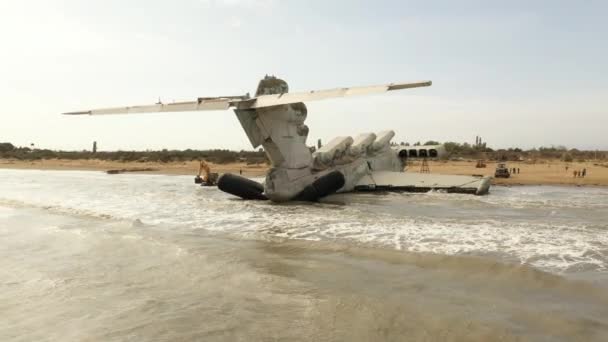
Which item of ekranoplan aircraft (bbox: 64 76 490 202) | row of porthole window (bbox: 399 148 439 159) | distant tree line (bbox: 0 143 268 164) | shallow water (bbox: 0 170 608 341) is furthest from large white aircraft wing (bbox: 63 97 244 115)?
distant tree line (bbox: 0 143 268 164)

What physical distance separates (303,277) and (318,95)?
23.0ft

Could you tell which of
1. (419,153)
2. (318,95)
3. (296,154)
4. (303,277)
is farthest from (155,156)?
(303,277)

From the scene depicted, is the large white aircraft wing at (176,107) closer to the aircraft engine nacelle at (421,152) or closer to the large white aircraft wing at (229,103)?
the large white aircraft wing at (229,103)

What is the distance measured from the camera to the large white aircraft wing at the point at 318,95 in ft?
34.2

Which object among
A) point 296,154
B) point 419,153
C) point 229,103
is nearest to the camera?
point 229,103

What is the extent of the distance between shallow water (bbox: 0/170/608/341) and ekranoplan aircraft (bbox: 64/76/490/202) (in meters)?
3.31

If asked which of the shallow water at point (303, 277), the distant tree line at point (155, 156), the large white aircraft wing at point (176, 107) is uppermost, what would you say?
the large white aircraft wing at point (176, 107)

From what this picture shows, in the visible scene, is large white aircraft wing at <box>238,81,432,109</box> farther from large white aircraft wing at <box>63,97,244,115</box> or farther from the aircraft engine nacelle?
the aircraft engine nacelle

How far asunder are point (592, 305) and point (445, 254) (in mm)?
2388

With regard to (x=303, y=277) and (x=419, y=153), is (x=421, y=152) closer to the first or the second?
(x=419, y=153)

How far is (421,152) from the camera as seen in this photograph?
21.2 metres

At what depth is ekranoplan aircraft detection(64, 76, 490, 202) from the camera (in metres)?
13.5

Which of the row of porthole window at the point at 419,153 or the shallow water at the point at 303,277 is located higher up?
the row of porthole window at the point at 419,153

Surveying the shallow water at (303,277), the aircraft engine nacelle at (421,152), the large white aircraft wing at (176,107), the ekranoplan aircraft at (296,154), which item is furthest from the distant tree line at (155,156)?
the shallow water at (303,277)
